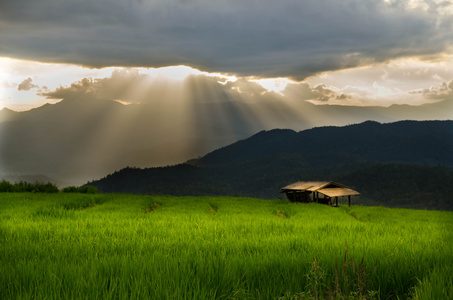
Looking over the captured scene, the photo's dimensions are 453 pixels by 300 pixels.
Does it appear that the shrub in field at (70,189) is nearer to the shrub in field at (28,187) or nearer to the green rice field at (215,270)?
the shrub in field at (28,187)

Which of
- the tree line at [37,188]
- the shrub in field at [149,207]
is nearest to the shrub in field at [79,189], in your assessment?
the tree line at [37,188]

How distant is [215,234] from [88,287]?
533 centimetres

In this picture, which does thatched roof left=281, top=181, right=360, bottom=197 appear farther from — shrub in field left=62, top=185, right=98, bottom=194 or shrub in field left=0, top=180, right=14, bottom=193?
shrub in field left=0, top=180, right=14, bottom=193

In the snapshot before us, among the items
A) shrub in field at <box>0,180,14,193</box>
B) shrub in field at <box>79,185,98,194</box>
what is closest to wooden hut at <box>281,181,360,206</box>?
shrub in field at <box>79,185,98,194</box>

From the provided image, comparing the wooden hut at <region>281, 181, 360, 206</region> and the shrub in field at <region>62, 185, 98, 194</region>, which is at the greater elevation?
the shrub in field at <region>62, 185, 98, 194</region>

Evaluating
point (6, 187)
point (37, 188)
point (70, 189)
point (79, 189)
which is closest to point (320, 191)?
point (79, 189)

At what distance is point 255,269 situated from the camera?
18.5ft

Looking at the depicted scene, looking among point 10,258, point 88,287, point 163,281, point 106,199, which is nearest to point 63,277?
point 88,287

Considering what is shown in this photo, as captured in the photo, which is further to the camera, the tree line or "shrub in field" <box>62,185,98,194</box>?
"shrub in field" <box>62,185,98,194</box>

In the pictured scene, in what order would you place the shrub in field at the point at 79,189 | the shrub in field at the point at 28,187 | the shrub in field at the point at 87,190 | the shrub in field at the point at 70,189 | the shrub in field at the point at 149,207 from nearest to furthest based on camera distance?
the shrub in field at the point at 149,207 < the shrub in field at the point at 28,187 < the shrub in field at the point at 70,189 < the shrub in field at the point at 79,189 < the shrub in field at the point at 87,190

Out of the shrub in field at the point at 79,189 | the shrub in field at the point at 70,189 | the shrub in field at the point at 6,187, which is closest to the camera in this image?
the shrub in field at the point at 6,187

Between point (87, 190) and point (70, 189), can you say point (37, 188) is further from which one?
point (87, 190)

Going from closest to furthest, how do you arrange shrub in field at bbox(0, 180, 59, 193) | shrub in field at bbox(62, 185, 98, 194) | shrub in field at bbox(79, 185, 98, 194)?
shrub in field at bbox(0, 180, 59, 193), shrub in field at bbox(62, 185, 98, 194), shrub in field at bbox(79, 185, 98, 194)

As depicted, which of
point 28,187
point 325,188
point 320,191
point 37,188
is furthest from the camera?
point 325,188
